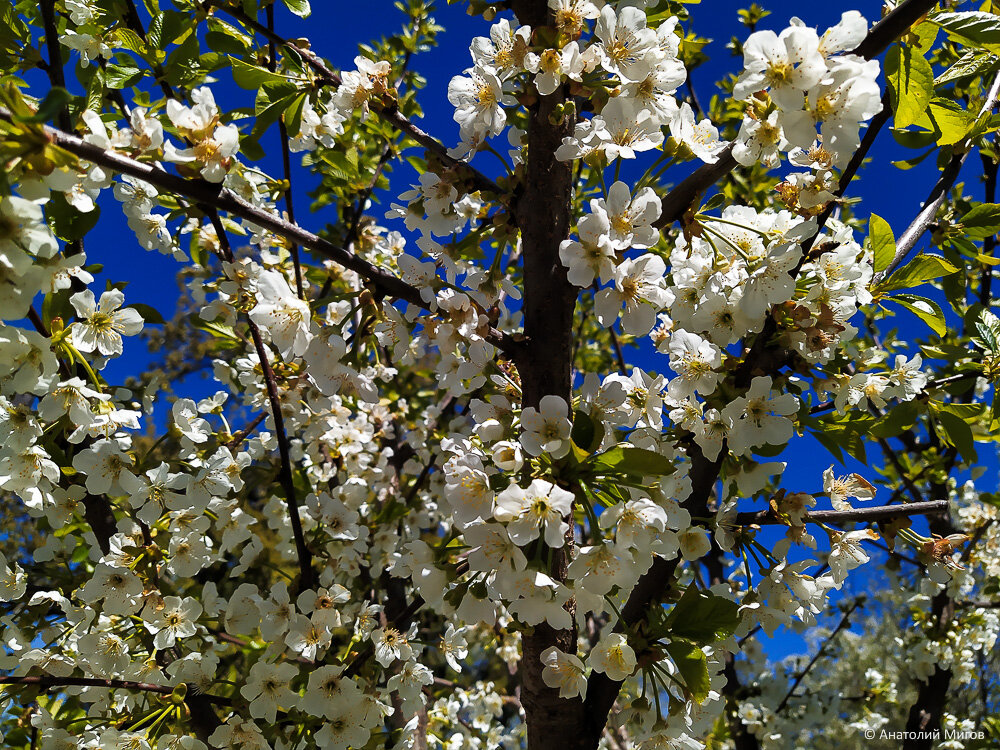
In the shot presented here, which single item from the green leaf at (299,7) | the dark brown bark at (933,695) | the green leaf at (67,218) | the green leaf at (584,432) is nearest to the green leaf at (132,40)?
the green leaf at (299,7)

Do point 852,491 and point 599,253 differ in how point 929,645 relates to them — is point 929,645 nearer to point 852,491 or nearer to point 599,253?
point 852,491

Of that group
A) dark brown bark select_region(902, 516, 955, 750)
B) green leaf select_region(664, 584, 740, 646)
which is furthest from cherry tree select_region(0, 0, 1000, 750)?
dark brown bark select_region(902, 516, 955, 750)

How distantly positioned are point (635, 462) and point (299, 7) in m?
1.63

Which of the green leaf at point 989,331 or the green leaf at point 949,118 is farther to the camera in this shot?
the green leaf at point 989,331

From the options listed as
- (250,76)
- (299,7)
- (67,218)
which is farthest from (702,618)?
(299,7)

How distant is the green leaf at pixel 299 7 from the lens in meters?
1.89

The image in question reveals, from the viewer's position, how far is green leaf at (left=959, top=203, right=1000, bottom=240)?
176 centimetres

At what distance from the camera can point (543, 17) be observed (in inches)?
63.6

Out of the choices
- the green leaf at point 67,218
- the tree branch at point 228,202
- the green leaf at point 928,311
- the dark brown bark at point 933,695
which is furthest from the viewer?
the dark brown bark at point 933,695

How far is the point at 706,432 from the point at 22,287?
139cm

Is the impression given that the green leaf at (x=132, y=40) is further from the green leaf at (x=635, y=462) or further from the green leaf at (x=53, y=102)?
the green leaf at (x=635, y=462)

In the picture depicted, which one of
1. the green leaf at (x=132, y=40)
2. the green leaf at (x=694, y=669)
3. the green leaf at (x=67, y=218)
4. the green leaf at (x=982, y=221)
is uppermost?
the green leaf at (x=982, y=221)

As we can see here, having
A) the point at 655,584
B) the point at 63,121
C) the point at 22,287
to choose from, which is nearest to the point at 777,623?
the point at 655,584

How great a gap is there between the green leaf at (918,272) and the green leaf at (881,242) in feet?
0.14
